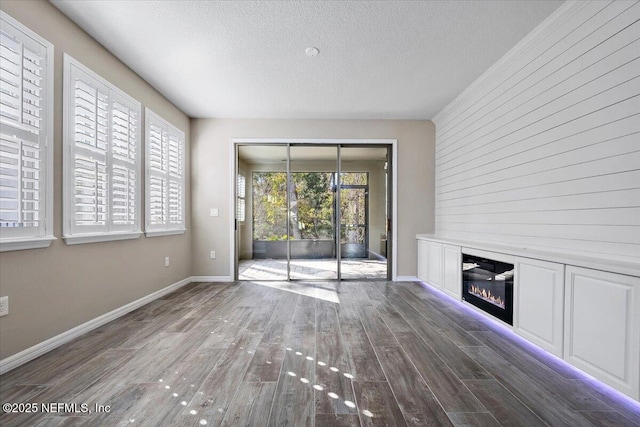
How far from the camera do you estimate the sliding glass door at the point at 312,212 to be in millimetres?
4766

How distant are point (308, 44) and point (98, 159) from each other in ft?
7.39

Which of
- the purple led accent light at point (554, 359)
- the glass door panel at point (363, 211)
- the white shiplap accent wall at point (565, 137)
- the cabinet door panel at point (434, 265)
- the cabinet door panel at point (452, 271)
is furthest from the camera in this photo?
the glass door panel at point (363, 211)

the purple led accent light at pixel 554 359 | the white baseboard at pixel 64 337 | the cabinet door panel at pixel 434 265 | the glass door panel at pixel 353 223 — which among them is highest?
the glass door panel at pixel 353 223

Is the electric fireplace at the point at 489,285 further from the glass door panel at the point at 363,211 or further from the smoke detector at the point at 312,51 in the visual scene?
the smoke detector at the point at 312,51

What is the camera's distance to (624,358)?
1.58 meters

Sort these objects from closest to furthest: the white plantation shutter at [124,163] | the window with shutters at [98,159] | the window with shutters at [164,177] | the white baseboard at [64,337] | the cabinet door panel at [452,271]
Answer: the white baseboard at [64,337] → the window with shutters at [98,159] → the white plantation shutter at [124,163] → the cabinet door panel at [452,271] → the window with shutters at [164,177]

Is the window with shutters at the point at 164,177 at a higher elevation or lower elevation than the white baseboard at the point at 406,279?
higher

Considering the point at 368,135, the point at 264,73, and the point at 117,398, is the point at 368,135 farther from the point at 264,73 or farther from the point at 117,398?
the point at 117,398

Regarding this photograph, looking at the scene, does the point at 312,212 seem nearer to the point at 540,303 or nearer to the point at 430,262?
the point at 430,262

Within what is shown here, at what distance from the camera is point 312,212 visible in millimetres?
4770

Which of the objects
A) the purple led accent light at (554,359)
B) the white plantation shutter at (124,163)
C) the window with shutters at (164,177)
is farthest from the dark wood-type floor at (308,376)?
the window with shutters at (164,177)

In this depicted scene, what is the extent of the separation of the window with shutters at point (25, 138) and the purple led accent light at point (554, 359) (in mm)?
3848

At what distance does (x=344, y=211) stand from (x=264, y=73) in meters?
2.45

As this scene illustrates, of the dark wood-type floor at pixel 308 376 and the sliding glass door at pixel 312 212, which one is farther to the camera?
the sliding glass door at pixel 312 212
